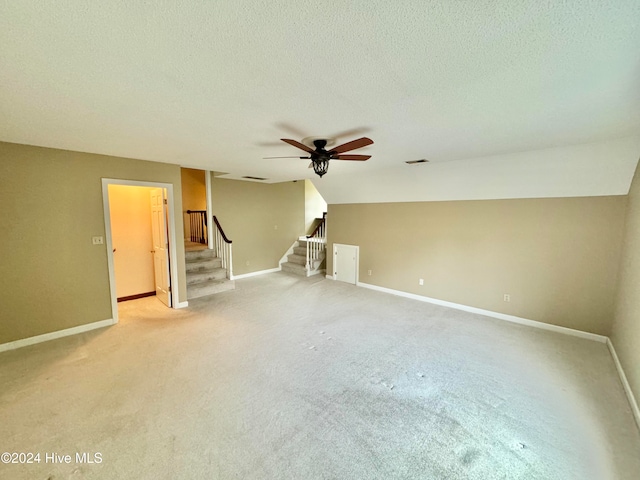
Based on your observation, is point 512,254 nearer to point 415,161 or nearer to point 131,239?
point 415,161

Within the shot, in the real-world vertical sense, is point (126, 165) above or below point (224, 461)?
above

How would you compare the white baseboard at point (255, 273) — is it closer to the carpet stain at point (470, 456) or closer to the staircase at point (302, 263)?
the staircase at point (302, 263)

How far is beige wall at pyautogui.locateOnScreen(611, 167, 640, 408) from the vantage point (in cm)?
229

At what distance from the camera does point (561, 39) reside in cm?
121

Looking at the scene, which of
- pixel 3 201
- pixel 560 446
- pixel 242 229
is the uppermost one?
pixel 3 201

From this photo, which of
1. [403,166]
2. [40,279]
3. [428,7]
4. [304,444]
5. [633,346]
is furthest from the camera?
[403,166]

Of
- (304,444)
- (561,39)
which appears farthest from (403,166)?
(304,444)

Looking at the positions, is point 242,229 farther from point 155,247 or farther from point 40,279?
point 40,279

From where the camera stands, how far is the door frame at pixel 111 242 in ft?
11.8

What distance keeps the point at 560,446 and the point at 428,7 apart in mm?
2913

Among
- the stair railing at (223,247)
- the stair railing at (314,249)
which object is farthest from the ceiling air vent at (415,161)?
the stair railing at (223,247)

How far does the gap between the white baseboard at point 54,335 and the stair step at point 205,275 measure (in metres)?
1.53

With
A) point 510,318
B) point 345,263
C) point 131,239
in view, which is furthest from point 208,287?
point 510,318

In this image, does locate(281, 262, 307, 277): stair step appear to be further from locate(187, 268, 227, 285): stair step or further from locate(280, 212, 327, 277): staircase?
locate(187, 268, 227, 285): stair step
